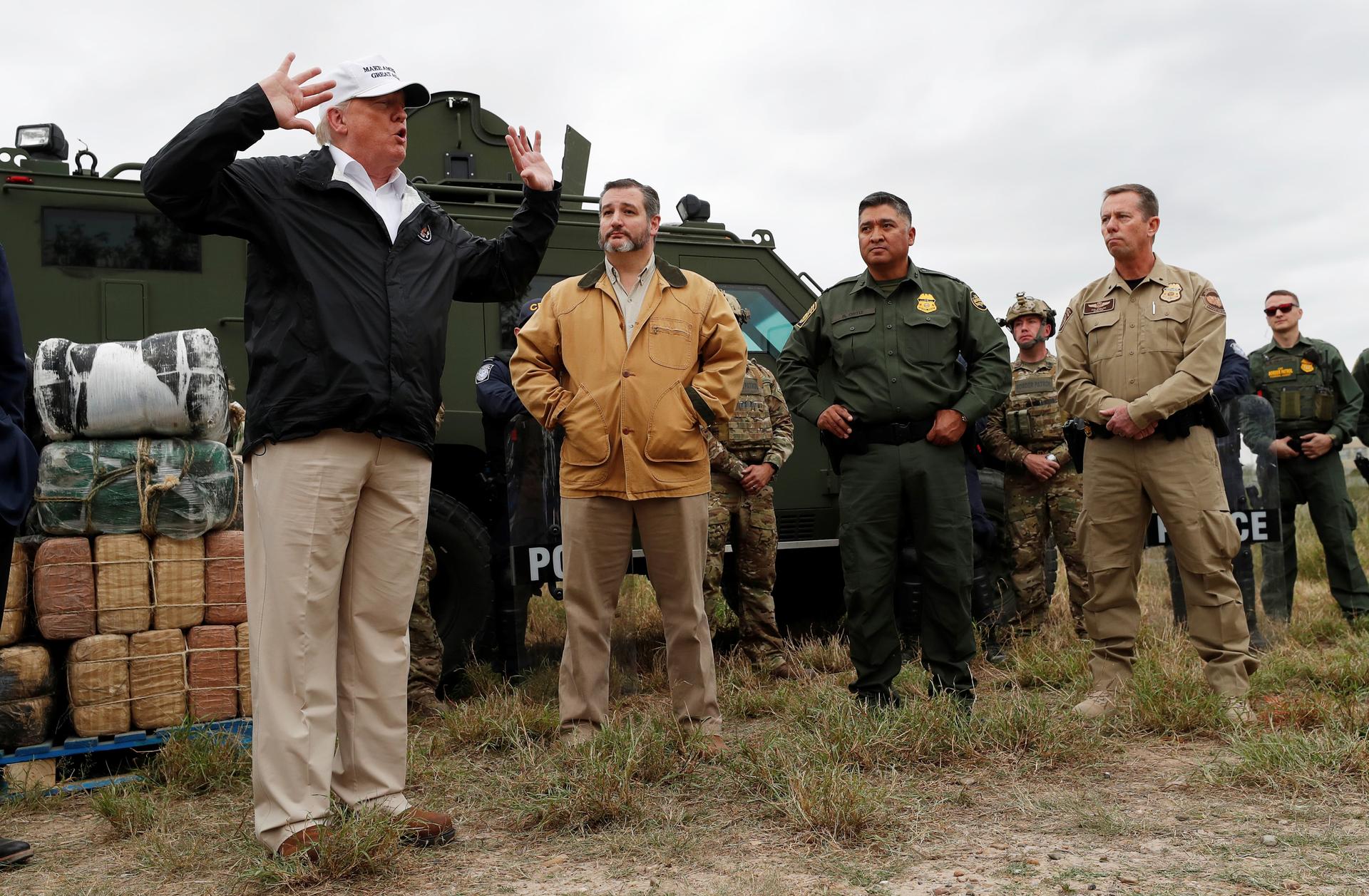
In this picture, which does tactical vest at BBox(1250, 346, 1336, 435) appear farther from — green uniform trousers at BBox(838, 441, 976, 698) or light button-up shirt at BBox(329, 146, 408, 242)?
light button-up shirt at BBox(329, 146, 408, 242)

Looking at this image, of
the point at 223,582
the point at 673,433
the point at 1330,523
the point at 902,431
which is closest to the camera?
the point at 673,433

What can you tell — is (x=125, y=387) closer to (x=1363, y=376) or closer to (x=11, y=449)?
(x=11, y=449)

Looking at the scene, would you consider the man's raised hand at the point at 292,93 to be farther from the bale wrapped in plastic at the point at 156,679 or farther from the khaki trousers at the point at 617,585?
the bale wrapped in plastic at the point at 156,679

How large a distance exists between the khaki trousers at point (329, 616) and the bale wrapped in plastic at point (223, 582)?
3.59 ft

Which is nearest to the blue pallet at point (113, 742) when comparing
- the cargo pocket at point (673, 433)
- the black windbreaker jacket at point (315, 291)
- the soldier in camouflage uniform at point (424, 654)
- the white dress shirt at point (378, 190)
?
the soldier in camouflage uniform at point (424, 654)

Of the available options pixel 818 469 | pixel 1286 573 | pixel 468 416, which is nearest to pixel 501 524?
pixel 468 416

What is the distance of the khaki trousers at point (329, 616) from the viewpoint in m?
2.67

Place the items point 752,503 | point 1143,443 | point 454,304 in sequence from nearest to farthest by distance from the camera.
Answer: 1. point 1143,443
2. point 752,503
3. point 454,304

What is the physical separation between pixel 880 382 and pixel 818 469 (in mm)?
1630

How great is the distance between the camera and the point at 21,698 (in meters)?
3.51

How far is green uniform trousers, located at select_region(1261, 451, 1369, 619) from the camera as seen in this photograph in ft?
21.7

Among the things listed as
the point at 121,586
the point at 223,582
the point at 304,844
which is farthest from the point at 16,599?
the point at 304,844

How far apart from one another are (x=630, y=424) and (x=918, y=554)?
4.04 feet

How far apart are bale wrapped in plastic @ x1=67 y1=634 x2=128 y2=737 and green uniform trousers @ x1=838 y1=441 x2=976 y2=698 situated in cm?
246
